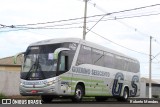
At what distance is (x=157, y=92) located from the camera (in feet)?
260

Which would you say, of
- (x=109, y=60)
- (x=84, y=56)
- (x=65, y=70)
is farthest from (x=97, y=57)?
(x=65, y=70)

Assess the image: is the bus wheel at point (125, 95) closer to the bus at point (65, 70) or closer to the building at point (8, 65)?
the bus at point (65, 70)

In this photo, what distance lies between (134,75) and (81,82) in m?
9.32

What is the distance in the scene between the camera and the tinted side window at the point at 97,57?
25609 millimetres

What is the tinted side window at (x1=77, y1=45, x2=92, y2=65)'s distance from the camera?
2383 cm

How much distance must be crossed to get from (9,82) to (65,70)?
12.8 m

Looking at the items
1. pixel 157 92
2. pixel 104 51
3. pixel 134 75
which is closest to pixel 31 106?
pixel 104 51

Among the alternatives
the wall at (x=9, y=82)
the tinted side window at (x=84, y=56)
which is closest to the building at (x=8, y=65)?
the wall at (x=9, y=82)

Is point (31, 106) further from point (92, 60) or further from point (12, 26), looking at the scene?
point (12, 26)

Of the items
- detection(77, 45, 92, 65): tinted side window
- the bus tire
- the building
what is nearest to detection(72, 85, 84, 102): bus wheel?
detection(77, 45, 92, 65): tinted side window

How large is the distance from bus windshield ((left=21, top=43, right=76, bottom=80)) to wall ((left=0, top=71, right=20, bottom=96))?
10.8 meters

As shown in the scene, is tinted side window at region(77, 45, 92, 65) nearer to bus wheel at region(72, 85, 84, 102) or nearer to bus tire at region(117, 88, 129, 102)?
bus wheel at region(72, 85, 84, 102)

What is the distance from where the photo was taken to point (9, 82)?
112 feet

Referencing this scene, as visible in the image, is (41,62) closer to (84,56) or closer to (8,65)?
(84,56)
